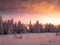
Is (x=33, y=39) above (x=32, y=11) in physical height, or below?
below

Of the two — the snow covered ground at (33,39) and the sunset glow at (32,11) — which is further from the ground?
the sunset glow at (32,11)

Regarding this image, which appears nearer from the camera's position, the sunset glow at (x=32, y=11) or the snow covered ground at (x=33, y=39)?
the snow covered ground at (x=33, y=39)

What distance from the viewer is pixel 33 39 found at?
10.6ft

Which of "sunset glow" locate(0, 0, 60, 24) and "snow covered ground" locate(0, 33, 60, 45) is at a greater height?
"sunset glow" locate(0, 0, 60, 24)

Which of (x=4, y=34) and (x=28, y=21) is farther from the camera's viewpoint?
(x=28, y=21)

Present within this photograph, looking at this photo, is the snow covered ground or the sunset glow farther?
the sunset glow

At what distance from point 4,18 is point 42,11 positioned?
783mm

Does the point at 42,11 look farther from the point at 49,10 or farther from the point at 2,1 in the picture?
the point at 2,1

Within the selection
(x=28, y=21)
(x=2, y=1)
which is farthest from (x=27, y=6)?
(x=2, y=1)

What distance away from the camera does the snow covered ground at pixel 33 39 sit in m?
3.09

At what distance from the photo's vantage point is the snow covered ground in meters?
3.09

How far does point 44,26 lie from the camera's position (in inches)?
128

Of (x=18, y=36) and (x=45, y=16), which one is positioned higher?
(x=45, y=16)

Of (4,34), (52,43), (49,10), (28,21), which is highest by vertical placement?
(49,10)
